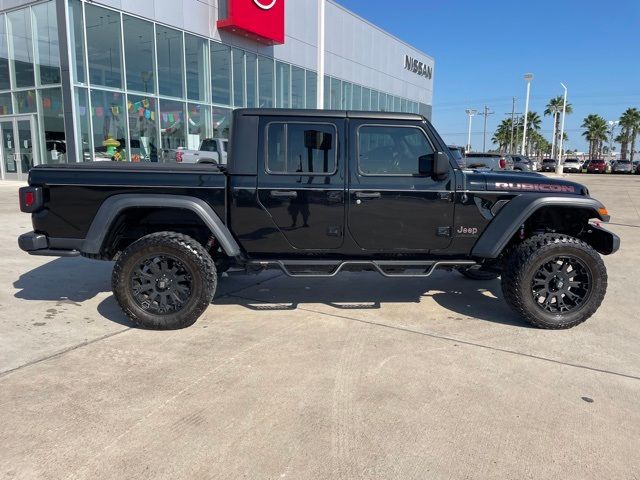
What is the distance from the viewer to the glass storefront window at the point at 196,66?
20266 millimetres

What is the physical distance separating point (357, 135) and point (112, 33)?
16.6 m

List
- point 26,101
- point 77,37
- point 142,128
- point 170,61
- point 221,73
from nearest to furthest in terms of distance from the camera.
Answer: point 77,37, point 142,128, point 26,101, point 170,61, point 221,73

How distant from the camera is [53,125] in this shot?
17.8m

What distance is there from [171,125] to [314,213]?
17.1m

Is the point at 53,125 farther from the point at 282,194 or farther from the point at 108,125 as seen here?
the point at 282,194

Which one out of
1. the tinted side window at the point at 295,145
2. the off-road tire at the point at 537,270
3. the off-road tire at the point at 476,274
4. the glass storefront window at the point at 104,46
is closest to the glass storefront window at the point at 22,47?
the glass storefront window at the point at 104,46

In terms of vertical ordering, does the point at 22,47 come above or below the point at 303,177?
above

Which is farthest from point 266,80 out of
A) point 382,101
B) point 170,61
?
point 382,101

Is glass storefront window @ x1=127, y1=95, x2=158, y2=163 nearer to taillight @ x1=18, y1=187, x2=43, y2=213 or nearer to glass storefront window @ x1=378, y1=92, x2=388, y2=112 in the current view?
taillight @ x1=18, y1=187, x2=43, y2=213

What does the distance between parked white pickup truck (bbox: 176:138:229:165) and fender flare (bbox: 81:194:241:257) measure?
45.7ft

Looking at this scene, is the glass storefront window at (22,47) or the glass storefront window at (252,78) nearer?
the glass storefront window at (22,47)

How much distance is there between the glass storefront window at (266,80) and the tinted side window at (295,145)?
20.9 meters

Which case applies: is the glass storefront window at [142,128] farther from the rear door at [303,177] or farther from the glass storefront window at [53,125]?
the rear door at [303,177]

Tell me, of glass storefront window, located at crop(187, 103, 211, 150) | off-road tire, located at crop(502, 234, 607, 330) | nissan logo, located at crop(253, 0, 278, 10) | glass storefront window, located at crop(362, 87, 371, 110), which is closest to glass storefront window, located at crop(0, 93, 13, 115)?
glass storefront window, located at crop(187, 103, 211, 150)
